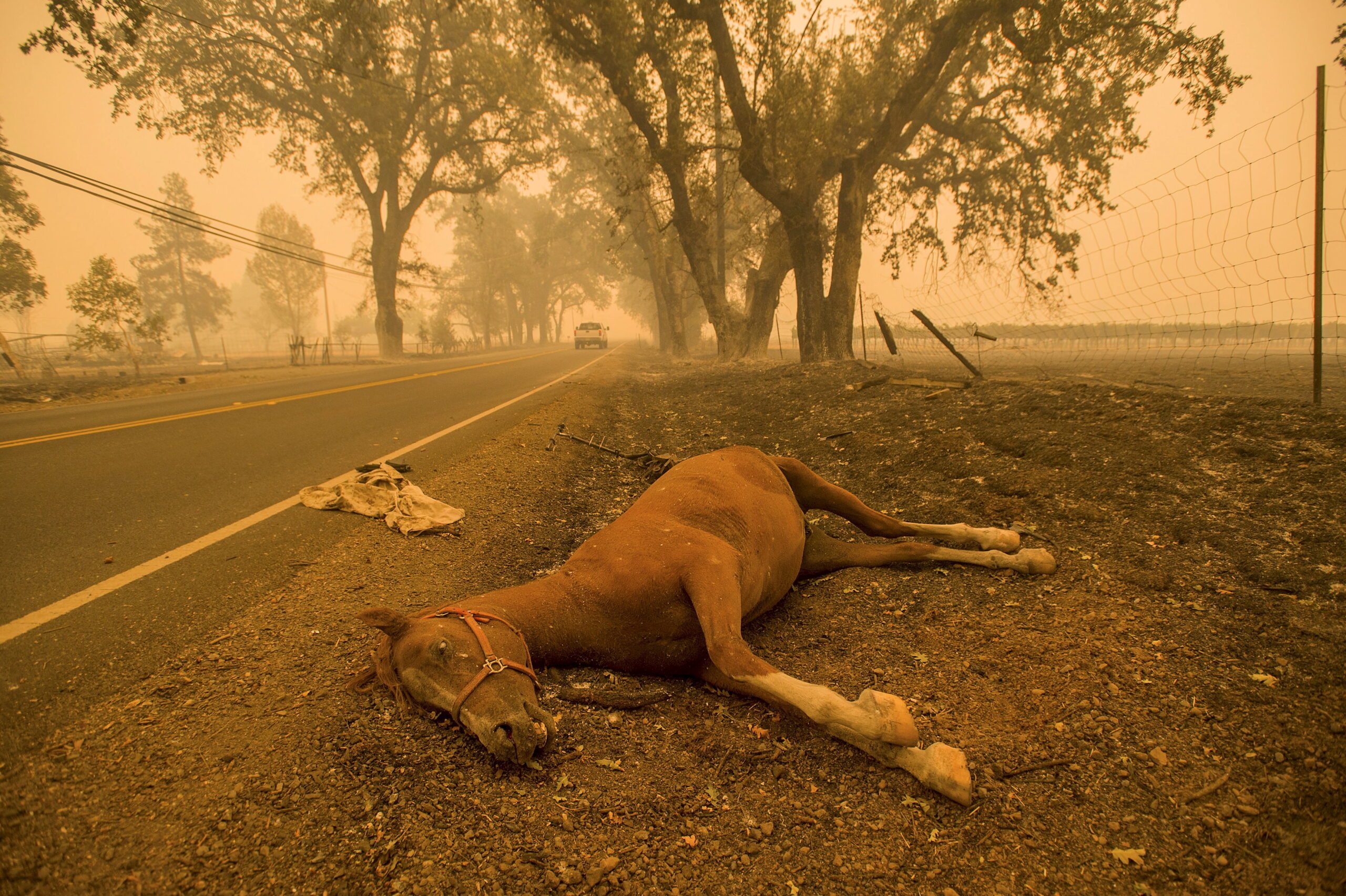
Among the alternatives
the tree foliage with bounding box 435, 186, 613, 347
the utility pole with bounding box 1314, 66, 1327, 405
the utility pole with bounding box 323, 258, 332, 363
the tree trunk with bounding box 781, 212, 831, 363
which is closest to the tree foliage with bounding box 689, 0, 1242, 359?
the tree trunk with bounding box 781, 212, 831, 363

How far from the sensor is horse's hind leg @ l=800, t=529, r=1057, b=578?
12.8 feet

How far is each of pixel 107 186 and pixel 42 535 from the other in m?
22.5

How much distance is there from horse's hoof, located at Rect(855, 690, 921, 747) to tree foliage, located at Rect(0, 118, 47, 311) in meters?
44.3

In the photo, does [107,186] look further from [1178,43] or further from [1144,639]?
[1178,43]

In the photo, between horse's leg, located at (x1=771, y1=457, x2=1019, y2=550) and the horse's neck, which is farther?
horse's leg, located at (x1=771, y1=457, x2=1019, y2=550)

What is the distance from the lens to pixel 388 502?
15.7 feet

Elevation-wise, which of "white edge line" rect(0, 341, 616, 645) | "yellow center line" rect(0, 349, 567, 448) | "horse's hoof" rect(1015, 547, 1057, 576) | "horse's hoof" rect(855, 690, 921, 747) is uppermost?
"yellow center line" rect(0, 349, 567, 448)

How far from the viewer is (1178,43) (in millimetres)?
12359

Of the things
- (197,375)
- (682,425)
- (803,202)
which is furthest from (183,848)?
(197,375)

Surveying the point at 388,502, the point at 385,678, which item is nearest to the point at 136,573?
the point at 388,502

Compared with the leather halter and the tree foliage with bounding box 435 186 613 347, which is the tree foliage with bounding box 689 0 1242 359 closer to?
the leather halter

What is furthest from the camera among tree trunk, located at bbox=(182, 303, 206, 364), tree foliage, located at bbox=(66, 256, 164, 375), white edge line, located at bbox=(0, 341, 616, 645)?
tree trunk, located at bbox=(182, 303, 206, 364)

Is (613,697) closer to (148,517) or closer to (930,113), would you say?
(148,517)

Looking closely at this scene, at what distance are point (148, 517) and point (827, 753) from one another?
16.8 feet
